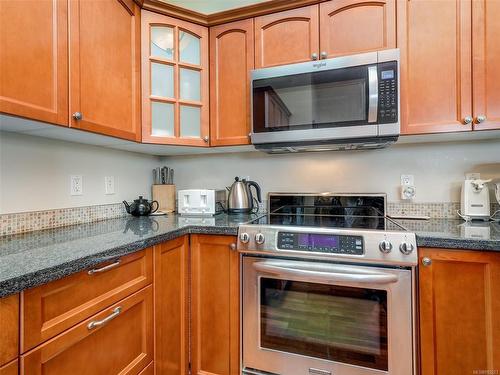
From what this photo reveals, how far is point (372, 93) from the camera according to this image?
1340 mm

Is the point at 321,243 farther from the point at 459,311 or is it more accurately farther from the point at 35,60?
the point at 35,60

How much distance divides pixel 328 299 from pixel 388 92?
41.0 inches

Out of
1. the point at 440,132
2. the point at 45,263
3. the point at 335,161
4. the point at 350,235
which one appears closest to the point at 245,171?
the point at 335,161

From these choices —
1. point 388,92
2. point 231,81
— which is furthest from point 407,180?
point 231,81

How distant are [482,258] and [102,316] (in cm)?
140

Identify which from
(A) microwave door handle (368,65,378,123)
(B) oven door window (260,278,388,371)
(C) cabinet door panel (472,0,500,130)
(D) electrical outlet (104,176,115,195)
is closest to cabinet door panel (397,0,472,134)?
(C) cabinet door panel (472,0,500,130)

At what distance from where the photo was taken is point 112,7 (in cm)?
134

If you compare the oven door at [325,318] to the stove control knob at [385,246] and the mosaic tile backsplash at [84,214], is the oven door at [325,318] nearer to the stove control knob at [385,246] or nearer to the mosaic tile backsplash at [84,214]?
the stove control knob at [385,246]

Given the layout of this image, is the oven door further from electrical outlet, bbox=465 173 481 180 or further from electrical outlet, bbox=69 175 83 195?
electrical outlet, bbox=69 175 83 195

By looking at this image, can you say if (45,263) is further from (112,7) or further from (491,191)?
(491,191)

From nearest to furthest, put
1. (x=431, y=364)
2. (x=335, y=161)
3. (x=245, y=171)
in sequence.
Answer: (x=431, y=364) < (x=335, y=161) < (x=245, y=171)

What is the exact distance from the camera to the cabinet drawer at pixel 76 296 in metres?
0.70

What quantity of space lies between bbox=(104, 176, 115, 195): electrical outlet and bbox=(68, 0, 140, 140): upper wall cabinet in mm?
415

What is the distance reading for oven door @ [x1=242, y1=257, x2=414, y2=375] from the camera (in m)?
1.11
